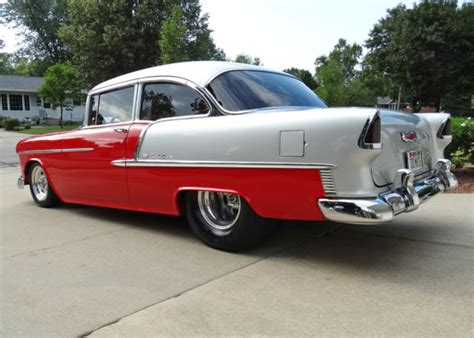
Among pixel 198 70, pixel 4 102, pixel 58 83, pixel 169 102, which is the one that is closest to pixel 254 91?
pixel 198 70

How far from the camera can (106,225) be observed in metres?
5.22

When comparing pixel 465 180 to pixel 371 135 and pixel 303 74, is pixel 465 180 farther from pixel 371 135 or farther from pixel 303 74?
pixel 303 74

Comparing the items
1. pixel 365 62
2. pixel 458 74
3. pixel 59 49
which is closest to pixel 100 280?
pixel 458 74

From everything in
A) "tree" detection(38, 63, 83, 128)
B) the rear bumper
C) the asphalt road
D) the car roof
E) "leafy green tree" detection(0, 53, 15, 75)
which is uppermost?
"leafy green tree" detection(0, 53, 15, 75)

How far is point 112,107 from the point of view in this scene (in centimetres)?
512

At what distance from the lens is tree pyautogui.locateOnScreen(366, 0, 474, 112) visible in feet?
96.6

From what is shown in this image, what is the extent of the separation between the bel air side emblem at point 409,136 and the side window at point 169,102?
1710mm

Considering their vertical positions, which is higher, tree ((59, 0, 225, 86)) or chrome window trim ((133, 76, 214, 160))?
tree ((59, 0, 225, 86))

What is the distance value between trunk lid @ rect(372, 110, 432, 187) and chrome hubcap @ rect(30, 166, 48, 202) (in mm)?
4805

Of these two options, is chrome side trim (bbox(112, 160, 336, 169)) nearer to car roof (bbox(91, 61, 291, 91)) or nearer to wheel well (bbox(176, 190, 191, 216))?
wheel well (bbox(176, 190, 191, 216))

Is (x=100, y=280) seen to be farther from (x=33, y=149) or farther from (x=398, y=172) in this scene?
(x=33, y=149)

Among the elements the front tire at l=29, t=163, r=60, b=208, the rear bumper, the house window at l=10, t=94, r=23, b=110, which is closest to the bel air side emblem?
the rear bumper

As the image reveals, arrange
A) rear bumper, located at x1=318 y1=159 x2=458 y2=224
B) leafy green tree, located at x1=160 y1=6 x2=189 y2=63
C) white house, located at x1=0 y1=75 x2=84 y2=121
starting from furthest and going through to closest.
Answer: white house, located at x1=0 y1=75 x2=84 y2=121 < leafy green tree, located at x1=160 y1=6 x2=189 y2=63 < rear bumper, located at x1=318 y1=159 x2=458 y2=224

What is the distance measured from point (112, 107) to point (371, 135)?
318 cm
